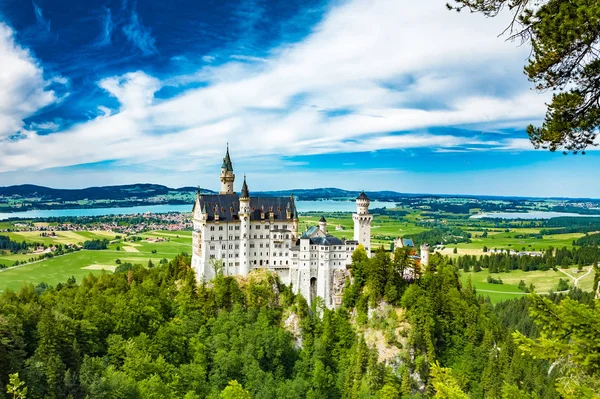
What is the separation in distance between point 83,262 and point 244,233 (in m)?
92.2

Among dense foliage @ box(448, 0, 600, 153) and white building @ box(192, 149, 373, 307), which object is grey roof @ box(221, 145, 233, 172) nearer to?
white building @ box(192, 149, 373, 307)

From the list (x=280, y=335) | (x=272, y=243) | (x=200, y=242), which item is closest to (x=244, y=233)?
(x=272, y=243)

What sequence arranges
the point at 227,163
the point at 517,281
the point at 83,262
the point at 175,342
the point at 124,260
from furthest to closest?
the point at 124,260 → the point at 83,262 → the point at 517,281 → the point at 227,163 → the point at 175,342

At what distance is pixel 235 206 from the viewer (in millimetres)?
78375

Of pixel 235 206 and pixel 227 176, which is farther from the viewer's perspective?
pixel 227 176

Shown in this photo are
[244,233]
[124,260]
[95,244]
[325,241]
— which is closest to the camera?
[325,241]

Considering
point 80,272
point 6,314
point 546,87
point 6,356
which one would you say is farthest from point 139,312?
point 80,272

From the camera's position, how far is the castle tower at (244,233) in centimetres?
7644

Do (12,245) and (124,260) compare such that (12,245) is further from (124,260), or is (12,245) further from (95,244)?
(124,260)

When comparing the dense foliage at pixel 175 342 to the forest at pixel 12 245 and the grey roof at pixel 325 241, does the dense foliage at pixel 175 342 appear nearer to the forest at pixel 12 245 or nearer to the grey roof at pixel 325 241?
the grey roof at pixel 325 241

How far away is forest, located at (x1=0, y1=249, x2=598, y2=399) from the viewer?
2108 inches

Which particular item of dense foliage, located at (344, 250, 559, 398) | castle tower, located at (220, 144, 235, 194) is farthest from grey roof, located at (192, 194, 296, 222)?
dense foliage, located at (344, 250, 559, 398)

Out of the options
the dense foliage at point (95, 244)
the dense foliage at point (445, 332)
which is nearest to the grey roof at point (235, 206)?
the dense foliage at point (445, 332)

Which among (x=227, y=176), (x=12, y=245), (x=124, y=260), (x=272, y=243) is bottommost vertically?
(x=124, y=260)
